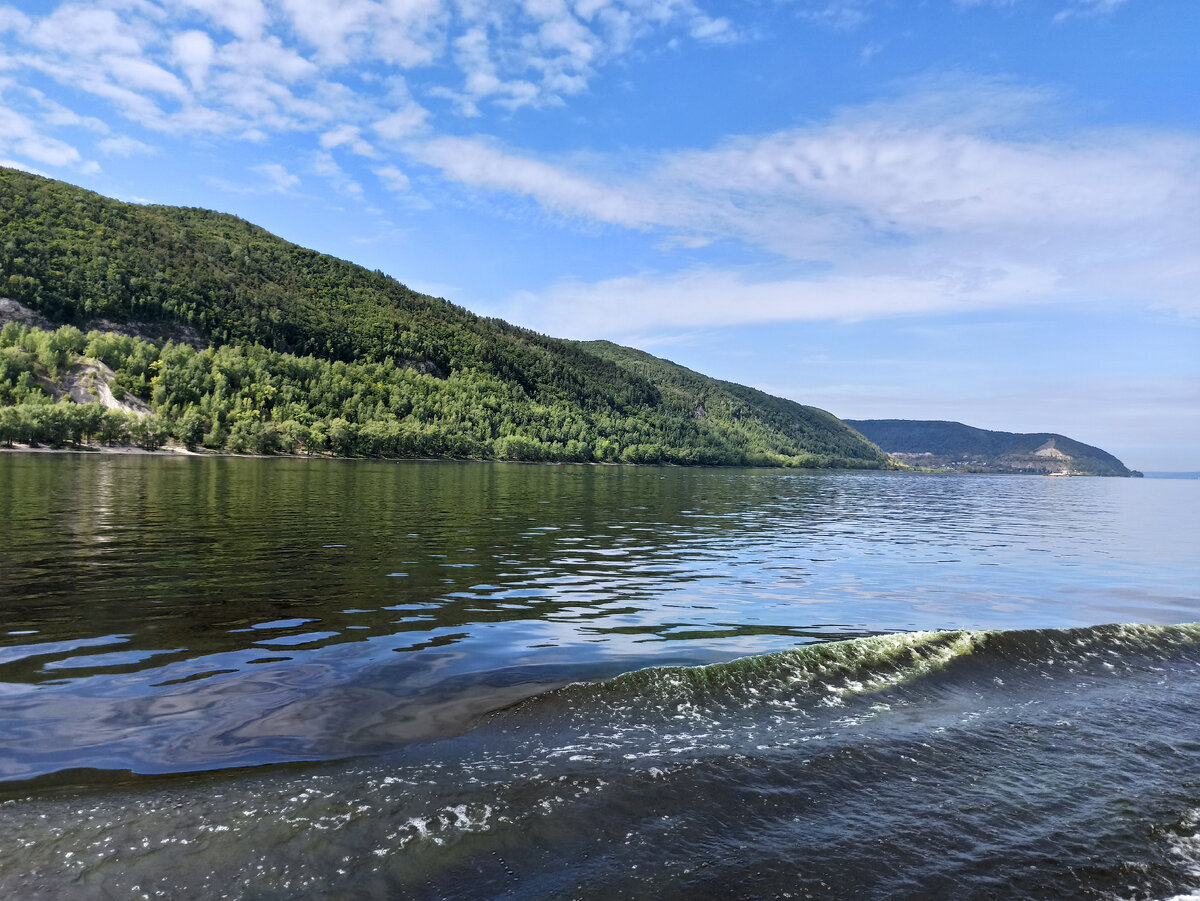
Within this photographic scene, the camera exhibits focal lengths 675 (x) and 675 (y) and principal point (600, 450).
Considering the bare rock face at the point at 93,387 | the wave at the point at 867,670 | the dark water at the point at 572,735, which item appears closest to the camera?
the dark water at the point at 572,735

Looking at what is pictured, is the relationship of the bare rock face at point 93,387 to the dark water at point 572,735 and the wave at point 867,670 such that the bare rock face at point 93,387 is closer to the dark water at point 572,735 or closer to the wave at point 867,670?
the dark water at point 572,735

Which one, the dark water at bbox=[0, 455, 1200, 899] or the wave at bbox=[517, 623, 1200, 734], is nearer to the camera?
the dark water at bbox=[0, 455, 1200, 899]

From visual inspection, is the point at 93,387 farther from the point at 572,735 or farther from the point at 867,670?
the point at 867,670

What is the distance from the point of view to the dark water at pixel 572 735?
26.2 ft

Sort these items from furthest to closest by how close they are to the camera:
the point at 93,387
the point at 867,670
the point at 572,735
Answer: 1. the point at 93,387
2. the point at 867,670
3. the point at 572,735

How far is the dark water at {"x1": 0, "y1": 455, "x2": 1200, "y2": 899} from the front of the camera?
7.99 m

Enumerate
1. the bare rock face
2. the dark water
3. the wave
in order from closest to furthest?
1. the dark water
2. the wave
3. the bare rock face

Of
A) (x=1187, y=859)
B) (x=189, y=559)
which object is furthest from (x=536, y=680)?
(x=189, y=559)

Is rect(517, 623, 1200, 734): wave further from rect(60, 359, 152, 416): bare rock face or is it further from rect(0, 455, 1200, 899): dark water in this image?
rect(60, 359, 152, 416): bare rock face

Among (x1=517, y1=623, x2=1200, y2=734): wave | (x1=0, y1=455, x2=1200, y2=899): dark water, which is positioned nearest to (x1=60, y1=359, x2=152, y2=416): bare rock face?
(x1=0, y1=455, x2=1200, y2=899): dark water

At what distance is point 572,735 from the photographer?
1189 cm

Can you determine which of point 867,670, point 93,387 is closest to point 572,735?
point 867,670

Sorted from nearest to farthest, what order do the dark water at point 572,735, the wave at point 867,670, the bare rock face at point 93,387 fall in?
1. the dark water at point 572,735
2. the wave at point 867,670
3. the bare rock face at point 93,387

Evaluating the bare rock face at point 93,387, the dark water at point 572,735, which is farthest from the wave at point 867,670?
the bare rock face at point 93,387
